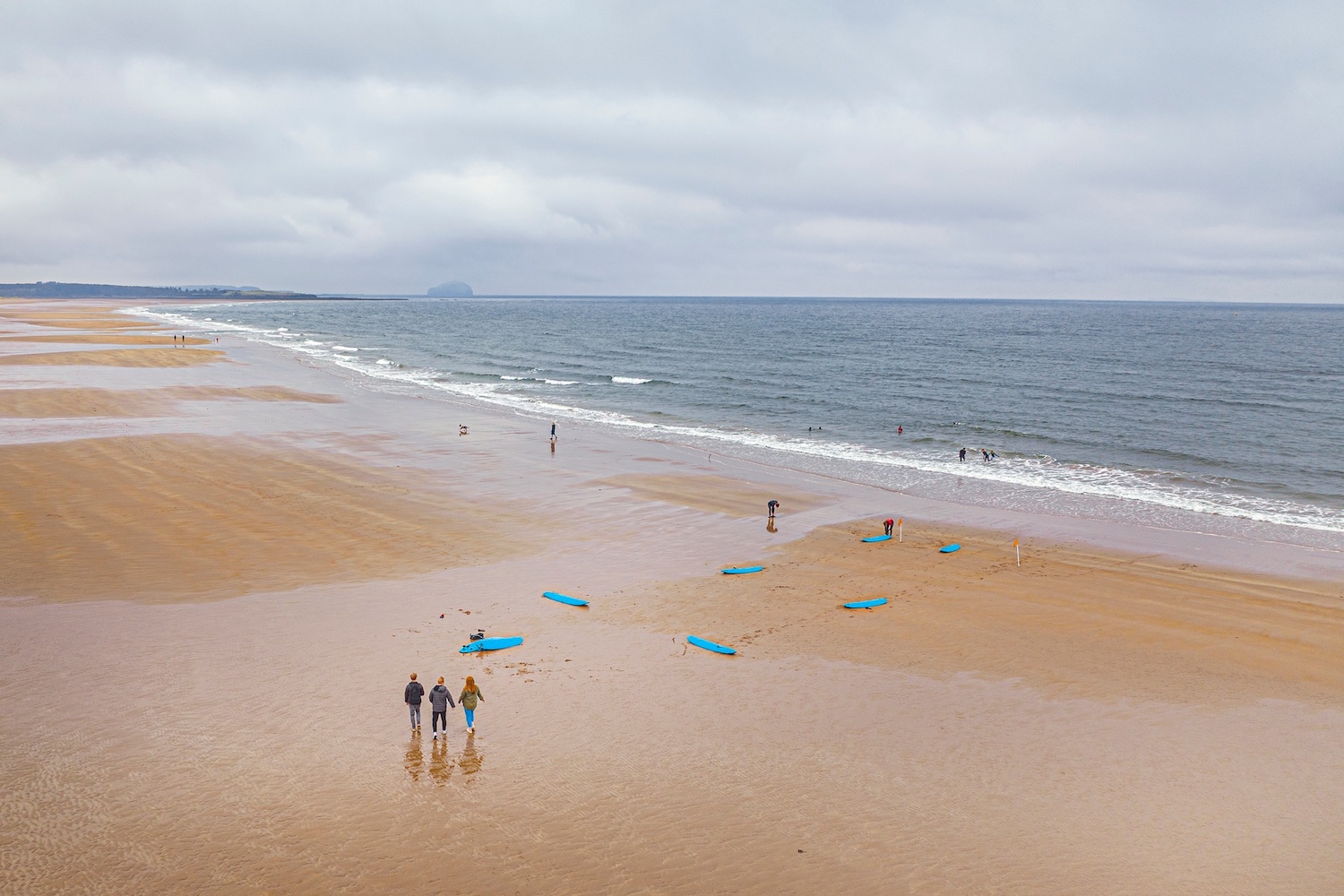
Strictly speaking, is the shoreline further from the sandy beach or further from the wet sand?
the wet sand

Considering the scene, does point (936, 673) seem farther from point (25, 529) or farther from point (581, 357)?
point (581, 357)

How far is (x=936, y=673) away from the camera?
1870 cm

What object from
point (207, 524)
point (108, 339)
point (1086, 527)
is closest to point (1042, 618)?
point (1086, 527)

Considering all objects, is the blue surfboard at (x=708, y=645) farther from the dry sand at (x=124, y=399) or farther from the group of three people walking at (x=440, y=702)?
the dry sand at (x=124, y=399)

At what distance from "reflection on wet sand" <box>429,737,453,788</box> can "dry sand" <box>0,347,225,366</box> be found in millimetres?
73547

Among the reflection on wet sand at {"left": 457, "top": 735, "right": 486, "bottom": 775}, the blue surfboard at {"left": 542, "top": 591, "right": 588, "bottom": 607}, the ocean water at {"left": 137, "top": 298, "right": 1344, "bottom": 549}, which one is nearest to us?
the reflection on wet sand at {"left": 457, "top": 735, "right": 486, "bottom": 775}

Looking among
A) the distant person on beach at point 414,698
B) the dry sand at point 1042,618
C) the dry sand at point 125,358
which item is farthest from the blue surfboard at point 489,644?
the dry sand at point 125,358

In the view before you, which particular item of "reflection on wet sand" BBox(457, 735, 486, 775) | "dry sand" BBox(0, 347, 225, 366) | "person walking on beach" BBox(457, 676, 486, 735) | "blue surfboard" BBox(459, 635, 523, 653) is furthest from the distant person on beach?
"dry sand" BBox(0, 347, 225, 366)

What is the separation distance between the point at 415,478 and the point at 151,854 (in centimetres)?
2465

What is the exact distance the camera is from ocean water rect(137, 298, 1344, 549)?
37.4m

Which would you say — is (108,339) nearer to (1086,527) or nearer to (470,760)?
(470,760)

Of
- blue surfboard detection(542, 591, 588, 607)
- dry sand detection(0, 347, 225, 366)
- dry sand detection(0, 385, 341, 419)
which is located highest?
dry sand detection(0, 347, 225, 366)

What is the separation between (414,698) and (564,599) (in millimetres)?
7400

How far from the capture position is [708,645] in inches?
772
